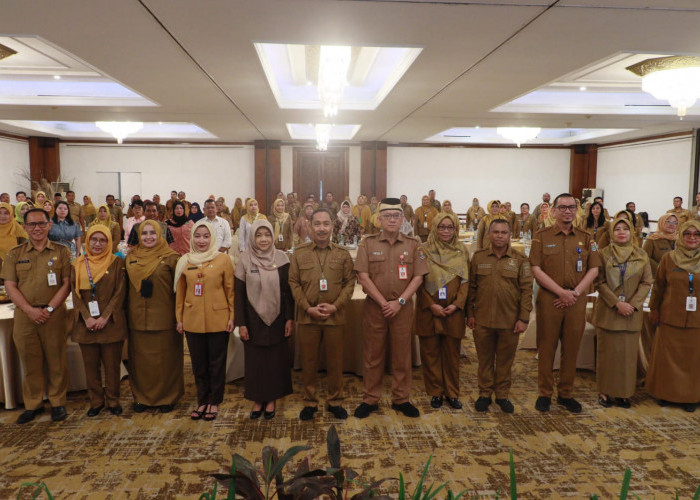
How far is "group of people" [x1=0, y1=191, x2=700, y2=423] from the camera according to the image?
141 inches

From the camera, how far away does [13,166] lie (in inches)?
532

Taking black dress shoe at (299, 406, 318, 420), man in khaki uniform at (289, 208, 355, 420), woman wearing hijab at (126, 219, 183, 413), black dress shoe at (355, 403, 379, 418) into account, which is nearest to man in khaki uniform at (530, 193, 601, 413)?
black dress shoe at (355, 403, 379, 418)

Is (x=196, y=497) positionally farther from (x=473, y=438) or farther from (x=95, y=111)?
(x=95, y=111)

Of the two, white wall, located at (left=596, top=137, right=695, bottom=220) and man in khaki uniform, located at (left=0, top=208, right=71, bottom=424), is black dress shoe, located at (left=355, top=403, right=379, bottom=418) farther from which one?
white wall, located at (left=596, top=137, right=695, bottom=220)

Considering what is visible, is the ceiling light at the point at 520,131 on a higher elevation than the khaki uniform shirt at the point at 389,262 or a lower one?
higher

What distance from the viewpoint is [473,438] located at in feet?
11.3

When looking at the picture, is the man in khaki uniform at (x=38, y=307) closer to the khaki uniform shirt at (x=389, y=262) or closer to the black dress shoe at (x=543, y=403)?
the khaki uniform shirt at (x=389, y=262)

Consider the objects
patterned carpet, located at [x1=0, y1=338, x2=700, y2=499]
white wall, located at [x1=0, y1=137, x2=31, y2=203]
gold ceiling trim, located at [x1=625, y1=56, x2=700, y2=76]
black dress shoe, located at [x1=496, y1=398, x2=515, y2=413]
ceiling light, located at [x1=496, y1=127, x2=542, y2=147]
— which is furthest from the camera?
white wall, located at [x1=0, y1=137, x2=31, y2=203]

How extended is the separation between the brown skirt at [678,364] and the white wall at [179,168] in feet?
42.6

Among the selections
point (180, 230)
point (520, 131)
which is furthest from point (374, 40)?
point (520, 131)

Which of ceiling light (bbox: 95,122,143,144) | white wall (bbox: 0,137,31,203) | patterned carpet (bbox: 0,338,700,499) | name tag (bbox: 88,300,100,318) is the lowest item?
patterned carpet (bbox: 0,338,700,499)

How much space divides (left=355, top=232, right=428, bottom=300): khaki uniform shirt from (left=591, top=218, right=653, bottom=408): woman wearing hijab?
145 centimetres

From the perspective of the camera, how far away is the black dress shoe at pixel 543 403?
12.7 ft

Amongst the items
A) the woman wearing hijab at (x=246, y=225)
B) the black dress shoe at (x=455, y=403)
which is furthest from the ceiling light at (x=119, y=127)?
the black dress shoe at (x=455, y=403)
